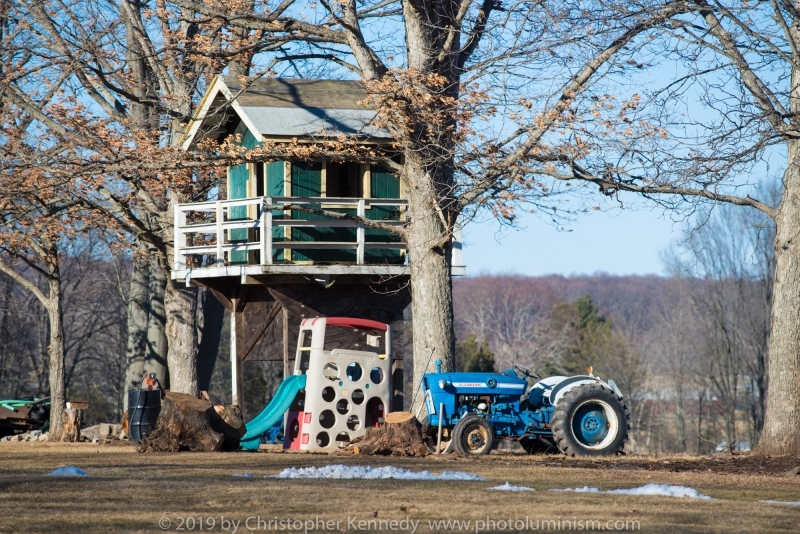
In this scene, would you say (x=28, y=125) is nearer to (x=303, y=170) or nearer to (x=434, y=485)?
(x=303, y=170)

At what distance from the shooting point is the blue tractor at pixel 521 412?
50.9 ft

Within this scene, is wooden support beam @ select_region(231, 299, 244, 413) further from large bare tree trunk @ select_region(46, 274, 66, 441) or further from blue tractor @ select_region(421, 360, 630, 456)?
blue tractor @ select_region(421, 360, 630, 456)

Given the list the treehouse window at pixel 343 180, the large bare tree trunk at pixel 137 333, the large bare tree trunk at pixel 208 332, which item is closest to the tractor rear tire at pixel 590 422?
the treehouse window at pixel 343 180

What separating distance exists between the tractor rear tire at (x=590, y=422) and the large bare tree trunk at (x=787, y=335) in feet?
6.83

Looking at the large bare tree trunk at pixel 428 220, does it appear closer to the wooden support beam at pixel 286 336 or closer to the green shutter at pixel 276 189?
the green shutter at pixel 276 189

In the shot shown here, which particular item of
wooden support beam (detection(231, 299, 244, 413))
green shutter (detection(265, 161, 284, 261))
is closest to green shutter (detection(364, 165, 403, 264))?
green shutter (detection(265, 161, 284, 261))

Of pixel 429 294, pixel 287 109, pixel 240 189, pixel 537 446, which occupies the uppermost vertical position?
pixel 287 109

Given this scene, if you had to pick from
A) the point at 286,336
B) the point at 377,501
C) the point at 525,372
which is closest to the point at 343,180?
the point at 286,336

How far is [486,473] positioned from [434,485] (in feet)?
5.72

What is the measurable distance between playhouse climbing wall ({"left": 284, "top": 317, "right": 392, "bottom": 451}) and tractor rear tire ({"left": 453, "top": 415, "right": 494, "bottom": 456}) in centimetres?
233

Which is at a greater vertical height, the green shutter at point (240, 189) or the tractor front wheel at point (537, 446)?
the green shutter at point (240, 189)

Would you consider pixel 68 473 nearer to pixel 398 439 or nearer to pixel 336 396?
pixel 398 439

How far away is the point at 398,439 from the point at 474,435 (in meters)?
1.12

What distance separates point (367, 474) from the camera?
11109mm
